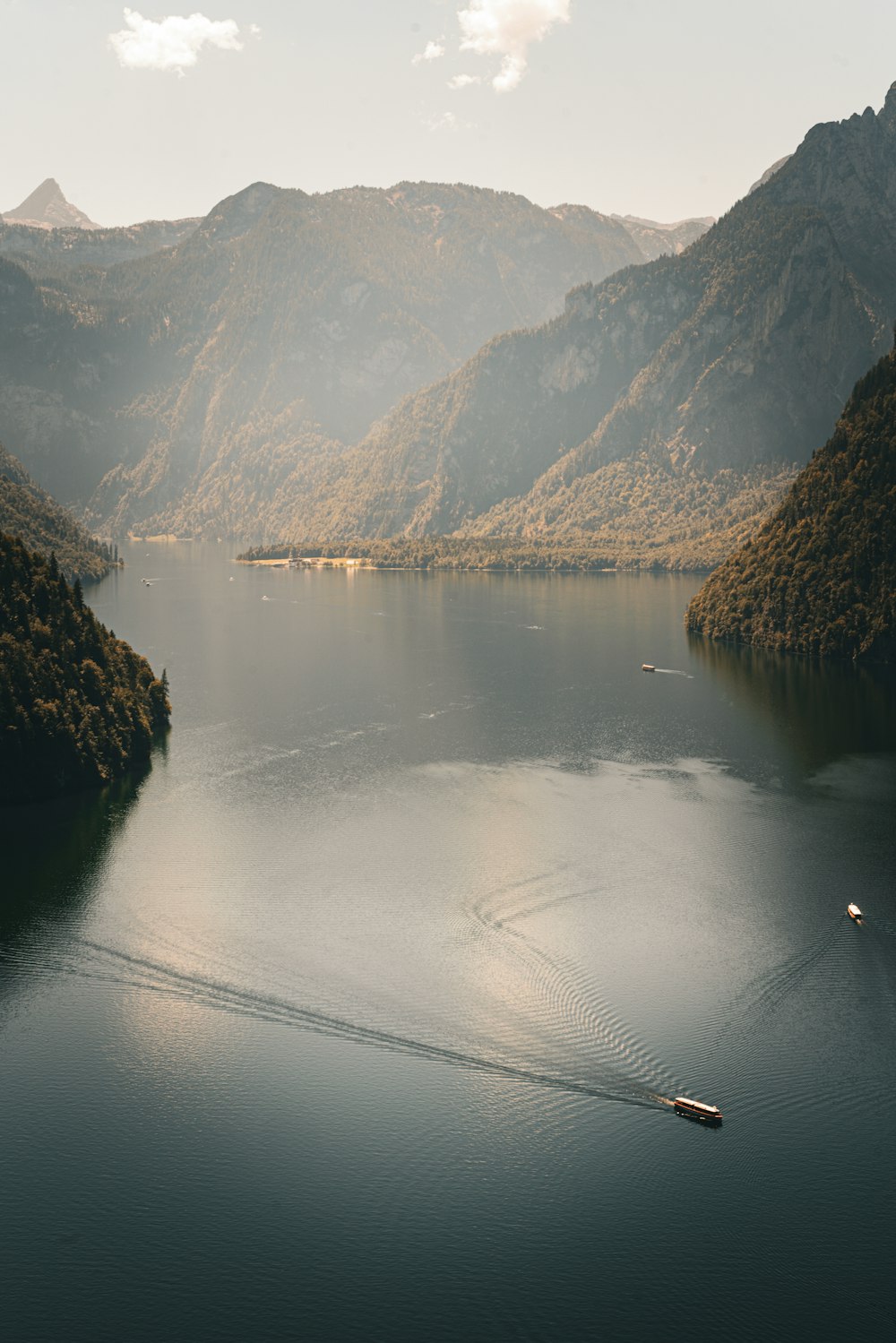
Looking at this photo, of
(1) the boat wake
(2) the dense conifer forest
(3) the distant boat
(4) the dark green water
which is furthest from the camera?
(2) the dense conifer forest

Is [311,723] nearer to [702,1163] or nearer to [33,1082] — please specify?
[33,1082]

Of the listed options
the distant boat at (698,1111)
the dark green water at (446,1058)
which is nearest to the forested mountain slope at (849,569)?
the dark green water at (446,1058)

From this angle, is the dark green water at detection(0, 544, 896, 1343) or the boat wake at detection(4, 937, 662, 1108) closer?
the dark green water at detection(0, 544, 896, 1343)

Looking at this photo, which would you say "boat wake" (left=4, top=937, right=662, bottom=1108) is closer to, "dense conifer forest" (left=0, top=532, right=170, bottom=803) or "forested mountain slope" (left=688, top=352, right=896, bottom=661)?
"dense conifer forest" (left=0, top=532, right=170, bottom=803)

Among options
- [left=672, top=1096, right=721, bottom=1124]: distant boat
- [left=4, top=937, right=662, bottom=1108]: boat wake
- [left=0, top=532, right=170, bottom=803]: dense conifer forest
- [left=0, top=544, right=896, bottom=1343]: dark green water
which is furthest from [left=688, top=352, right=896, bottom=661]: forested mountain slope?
[left=672, top=1096, right=721, bottom=1124]: distant boat

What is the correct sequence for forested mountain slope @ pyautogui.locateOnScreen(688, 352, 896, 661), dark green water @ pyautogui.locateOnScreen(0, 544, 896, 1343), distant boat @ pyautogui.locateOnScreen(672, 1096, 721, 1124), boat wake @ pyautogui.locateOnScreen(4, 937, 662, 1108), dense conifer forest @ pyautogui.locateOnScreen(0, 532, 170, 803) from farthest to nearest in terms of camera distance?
forested mountain slope @ pyautogui.locateOnScreen(688, 352, 896, 661)
dense conifer forest @ pyautogui.locateOnScreen(0, 532, 170, 803)
boat wake @ pyautogui.locateOnScreen(4, 937, 662, 1108)
distant boat @ pyautogui.locateOnScreen(672, 1096, 721, 1124)
dark green water @ pyautogui.locateOnScreen(0, 544, 896, 1343)

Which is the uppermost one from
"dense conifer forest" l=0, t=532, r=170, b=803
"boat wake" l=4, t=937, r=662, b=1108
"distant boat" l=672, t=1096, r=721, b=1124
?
"dense conifer forest" l=0, t=532, r=170, b=803

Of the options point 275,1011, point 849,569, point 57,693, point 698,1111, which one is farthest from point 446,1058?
point 849,569
